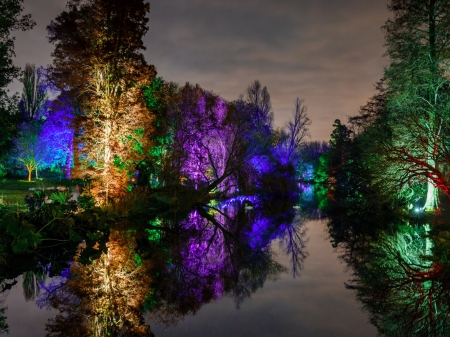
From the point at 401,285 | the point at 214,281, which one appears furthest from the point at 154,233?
the point at 401,285

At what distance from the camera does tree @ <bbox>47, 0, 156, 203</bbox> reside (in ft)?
58.1

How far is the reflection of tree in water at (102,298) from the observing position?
20.7 feet

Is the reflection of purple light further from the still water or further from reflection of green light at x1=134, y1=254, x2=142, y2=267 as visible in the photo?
the still water

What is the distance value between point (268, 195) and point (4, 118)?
2666cm

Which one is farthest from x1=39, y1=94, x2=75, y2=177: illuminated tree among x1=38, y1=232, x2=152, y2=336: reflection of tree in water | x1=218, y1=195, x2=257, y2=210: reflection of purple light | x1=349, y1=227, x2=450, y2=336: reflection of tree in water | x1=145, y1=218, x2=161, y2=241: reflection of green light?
x1=349, y1=227, x2=450, y2=336: reflection of tree in water

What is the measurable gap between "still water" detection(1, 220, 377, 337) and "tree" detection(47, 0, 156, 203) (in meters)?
9.46

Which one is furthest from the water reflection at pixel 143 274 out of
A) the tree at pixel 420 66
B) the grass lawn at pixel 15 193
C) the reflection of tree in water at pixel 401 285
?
the tree at pixel 420 66

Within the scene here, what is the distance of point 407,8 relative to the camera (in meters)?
20.6

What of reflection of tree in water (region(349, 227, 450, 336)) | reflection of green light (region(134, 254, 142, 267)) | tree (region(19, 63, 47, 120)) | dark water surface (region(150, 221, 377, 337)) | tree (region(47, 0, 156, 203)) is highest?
tree (region(19, 63, 47, 120))

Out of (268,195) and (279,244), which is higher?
(268,195)

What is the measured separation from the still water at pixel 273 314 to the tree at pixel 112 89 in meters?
9.46

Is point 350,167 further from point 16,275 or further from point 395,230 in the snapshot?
point 16,275

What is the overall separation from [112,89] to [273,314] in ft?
48.3

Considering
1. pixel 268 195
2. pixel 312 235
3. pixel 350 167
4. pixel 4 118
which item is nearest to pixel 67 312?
pixel 4 118
